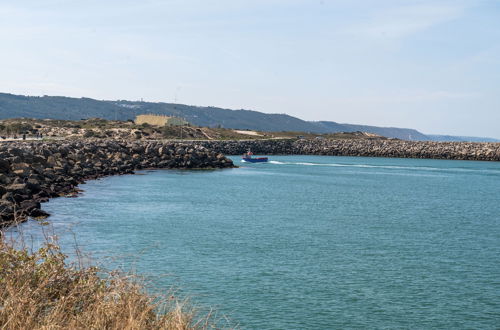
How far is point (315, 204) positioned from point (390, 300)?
98.2 ft

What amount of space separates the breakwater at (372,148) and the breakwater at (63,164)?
54820 mm

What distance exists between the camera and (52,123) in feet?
462

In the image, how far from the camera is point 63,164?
56719 mm

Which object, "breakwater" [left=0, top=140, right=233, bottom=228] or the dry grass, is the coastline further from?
the dry grass

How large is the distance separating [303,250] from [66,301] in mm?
19962

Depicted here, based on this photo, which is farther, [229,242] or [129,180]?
[129,180]

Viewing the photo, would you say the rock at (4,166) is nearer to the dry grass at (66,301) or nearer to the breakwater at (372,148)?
the dry grass at (66,301)

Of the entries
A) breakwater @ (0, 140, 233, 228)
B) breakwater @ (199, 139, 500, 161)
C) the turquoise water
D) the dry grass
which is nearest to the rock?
breakwater @ (0, 140, 233, 228)

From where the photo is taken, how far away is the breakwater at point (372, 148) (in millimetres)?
150500

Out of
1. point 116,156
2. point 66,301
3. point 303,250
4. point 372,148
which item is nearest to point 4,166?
point 303,250

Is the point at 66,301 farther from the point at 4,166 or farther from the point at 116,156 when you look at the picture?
the point at 116,156

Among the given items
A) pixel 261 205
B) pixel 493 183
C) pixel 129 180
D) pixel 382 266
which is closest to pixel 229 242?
pixel 382 266

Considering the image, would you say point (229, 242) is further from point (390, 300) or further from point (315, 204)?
point (315, 204)

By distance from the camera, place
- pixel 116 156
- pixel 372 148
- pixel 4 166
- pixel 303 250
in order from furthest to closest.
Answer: pixel 372 148 → pixel 116 156 → pixel 4 166 → pixel 303 250
